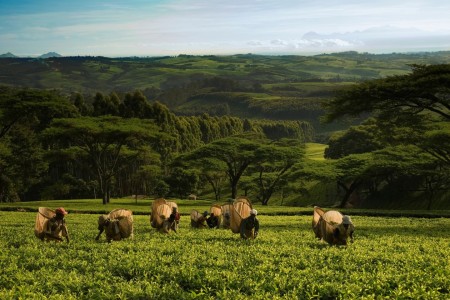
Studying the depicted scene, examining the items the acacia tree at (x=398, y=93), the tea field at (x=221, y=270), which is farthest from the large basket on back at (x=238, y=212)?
the acacia tree at (x=398, y=93)

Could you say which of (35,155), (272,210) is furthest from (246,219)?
(35,155)

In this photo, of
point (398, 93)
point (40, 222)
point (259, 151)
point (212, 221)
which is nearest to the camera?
point (40, 222)

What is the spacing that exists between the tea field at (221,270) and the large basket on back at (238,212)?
1.47m

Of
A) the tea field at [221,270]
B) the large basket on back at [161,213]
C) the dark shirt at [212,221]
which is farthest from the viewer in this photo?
the dark shirt at [212,221]

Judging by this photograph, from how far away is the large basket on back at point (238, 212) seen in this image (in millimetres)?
19672

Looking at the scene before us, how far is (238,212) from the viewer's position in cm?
1972

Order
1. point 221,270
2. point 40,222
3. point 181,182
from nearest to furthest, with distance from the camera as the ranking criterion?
1. point 221,270
2. point 40,222
3. point 181,182

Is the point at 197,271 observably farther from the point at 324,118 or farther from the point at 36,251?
the point at 324,118

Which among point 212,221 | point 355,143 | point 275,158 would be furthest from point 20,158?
point 212,221

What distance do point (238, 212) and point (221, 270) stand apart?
23.0 feet

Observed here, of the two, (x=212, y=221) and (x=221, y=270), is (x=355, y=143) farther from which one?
(x=221, y=270)

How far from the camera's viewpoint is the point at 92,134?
2063 inches

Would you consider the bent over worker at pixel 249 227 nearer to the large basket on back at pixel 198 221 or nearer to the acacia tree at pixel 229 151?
the large basket on back at pixel 198 221

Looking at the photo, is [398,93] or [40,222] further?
[398,93]
